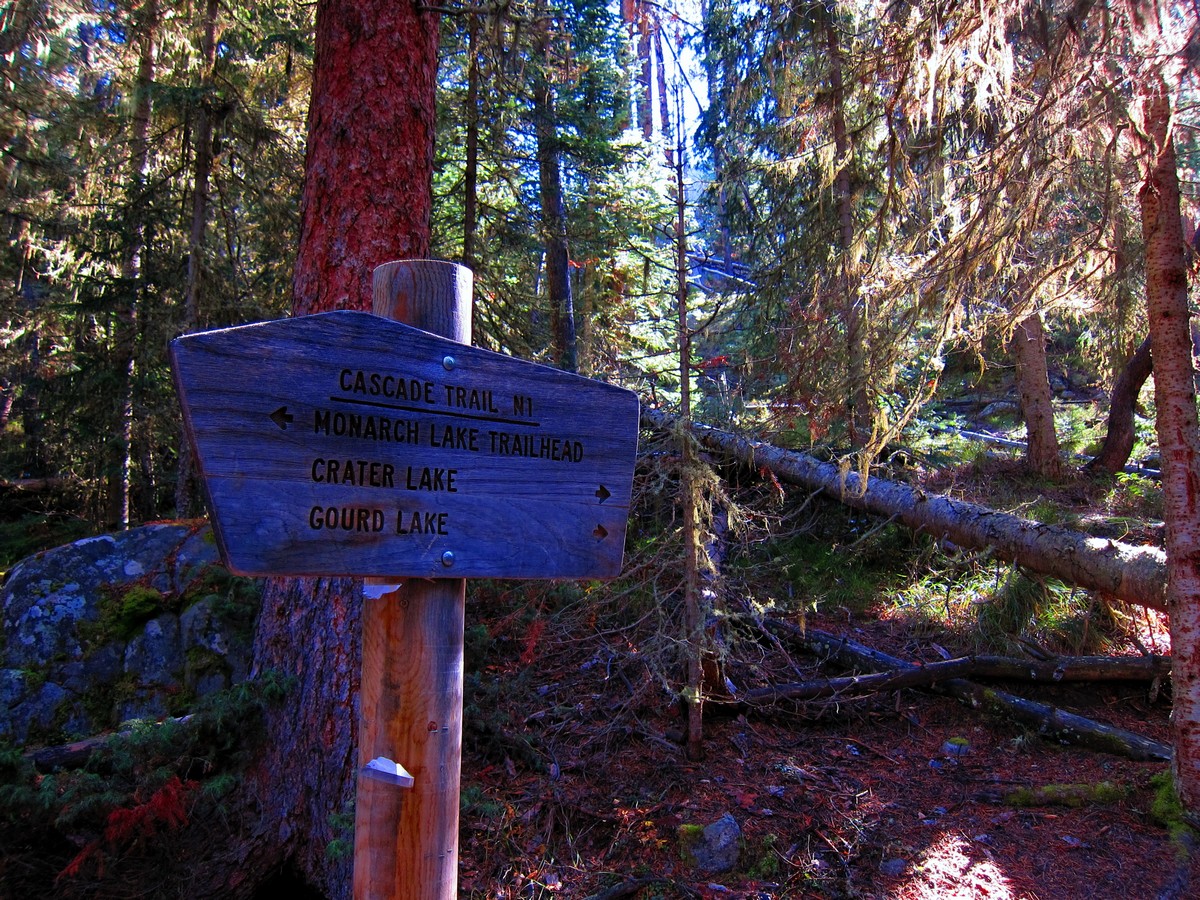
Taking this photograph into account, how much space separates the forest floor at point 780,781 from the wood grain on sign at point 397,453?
9.48ft

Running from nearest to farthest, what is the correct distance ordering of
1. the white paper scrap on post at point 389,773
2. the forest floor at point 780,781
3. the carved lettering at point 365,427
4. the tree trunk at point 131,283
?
the carved lettering at point 365,427 → the white paper scrap on post at point 389,773 → the forest floor at point 780,781 → the tree trunk at point 131,283

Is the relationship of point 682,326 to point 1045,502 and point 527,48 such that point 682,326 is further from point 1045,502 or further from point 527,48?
point 1045,502

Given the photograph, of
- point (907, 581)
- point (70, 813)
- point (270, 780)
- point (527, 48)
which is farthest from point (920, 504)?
point (70, 813)

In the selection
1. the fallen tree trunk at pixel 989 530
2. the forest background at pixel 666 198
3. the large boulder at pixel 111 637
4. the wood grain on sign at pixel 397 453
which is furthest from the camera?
the fallen tree trunk at pixel 989 530

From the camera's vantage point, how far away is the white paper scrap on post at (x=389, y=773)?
68.8 inches

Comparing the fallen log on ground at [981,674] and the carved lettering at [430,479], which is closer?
the carved lettering at [430,479]

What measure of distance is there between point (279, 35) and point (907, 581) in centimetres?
899

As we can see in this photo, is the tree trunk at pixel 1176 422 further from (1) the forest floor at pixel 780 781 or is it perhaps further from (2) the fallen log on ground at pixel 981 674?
(2) the fallen log on ground at pixel 981 674

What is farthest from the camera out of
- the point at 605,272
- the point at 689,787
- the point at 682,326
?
the point at 605,272

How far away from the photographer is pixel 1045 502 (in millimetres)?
9961

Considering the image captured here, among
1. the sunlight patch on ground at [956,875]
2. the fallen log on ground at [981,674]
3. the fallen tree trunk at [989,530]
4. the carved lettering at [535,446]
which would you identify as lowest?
the sunlight patch on ground at [956,875]

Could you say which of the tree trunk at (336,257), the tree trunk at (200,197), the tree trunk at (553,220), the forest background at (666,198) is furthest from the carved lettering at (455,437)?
the tree trunk at (200,197)

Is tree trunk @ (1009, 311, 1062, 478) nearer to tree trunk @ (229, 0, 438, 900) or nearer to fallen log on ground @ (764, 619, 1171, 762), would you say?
fallen log on ground @ (764, 619, 1171, 762)

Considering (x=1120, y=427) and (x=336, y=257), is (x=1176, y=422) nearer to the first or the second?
(x=336, y=257)
